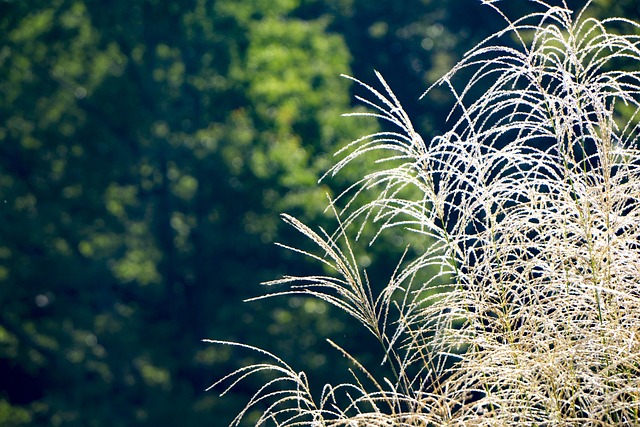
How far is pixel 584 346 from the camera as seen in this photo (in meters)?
2.62

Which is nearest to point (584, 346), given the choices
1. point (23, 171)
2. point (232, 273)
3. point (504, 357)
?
point (504, 357)

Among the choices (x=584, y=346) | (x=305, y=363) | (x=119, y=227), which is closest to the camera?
(x=584, y=346)

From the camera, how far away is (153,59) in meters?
12.5

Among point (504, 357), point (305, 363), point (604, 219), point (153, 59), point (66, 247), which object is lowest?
point (305, 363)

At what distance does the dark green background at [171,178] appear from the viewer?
35.7ft

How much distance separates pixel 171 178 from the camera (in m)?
11.9

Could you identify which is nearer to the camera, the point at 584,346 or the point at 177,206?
the point at 584,346

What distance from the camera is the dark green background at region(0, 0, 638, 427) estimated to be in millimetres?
10891

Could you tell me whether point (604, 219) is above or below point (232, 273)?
above

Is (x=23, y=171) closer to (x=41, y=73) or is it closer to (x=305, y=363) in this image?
(x=41, y=73)

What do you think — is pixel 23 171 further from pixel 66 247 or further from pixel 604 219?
pixel 604 219

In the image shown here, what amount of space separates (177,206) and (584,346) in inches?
378

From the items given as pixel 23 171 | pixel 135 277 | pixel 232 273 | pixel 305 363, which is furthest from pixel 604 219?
pixel 23 171

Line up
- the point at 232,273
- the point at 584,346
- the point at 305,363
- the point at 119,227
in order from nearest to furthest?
the point at 584,346 → the point at 305,363 → the point at 232,273 → the point at 119,227
